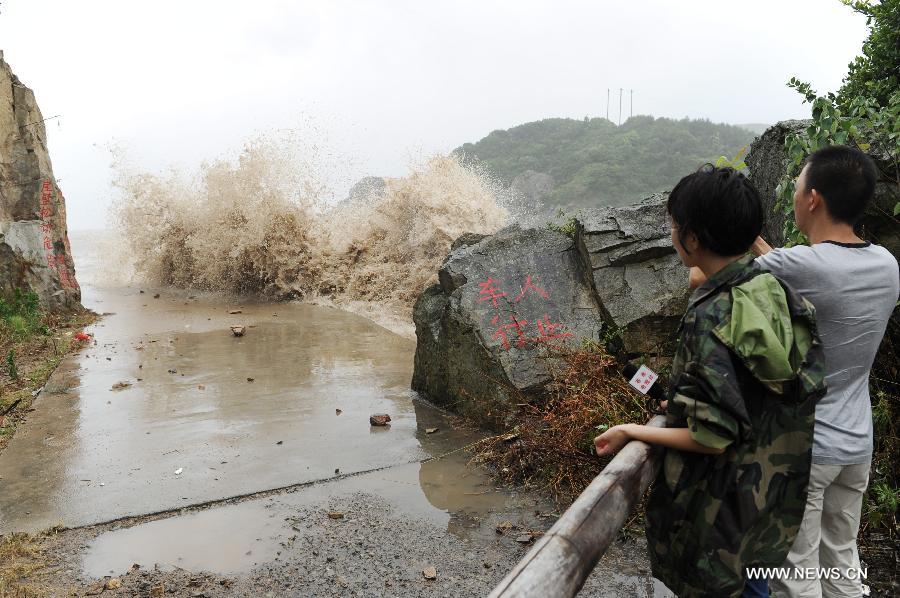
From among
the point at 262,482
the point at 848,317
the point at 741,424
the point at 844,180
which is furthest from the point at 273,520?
the point at 844,180

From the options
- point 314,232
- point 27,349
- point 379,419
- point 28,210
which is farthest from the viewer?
point 314,232

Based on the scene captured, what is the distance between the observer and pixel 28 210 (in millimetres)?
9367

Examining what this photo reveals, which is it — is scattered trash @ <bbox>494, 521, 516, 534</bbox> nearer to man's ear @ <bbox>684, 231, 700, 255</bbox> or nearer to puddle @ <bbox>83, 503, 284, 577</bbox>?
puddle @ <bbox>83, 503, 284, 577</bbox>

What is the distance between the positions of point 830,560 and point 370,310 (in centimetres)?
887

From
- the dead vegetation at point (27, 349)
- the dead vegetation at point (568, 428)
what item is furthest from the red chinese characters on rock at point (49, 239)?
the dead vegetation at point (568, 428)

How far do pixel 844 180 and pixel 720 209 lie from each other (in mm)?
571

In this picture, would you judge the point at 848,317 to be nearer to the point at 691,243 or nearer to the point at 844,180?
the point at 844,180

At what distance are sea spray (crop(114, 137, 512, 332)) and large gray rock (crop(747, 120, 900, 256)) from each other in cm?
730

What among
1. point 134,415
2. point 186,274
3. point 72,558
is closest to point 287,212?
point 186,274

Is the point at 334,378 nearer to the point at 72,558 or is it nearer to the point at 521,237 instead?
the point at 521,237

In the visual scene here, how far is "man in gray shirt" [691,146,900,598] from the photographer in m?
1.80

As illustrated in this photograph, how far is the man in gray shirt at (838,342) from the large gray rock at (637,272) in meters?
2.60

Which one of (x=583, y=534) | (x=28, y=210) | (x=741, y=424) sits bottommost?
(x=583, y=534)

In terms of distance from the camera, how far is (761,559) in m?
1.54
